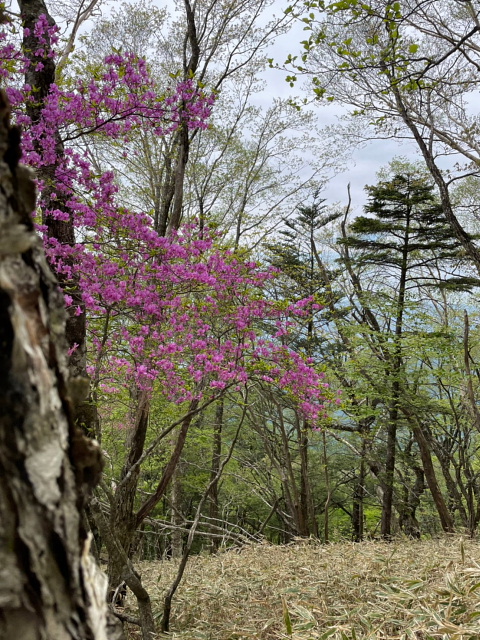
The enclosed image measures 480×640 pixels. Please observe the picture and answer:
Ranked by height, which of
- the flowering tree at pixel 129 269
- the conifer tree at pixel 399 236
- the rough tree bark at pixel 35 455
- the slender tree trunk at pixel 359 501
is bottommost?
the slender tree trunk at pixel 359 501

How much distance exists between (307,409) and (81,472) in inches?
202

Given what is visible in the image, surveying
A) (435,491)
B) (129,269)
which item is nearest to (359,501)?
(435,491)

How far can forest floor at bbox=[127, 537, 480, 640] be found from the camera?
8.32 feet

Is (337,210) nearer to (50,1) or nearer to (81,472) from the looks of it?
(50,1)

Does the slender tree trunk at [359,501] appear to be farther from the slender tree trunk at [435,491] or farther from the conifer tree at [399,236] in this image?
the slender tree trunk at [435,491]

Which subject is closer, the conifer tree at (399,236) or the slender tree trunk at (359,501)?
the conifer tree at (399,236)

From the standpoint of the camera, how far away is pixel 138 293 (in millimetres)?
4395

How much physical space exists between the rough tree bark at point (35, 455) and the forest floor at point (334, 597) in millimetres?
2369

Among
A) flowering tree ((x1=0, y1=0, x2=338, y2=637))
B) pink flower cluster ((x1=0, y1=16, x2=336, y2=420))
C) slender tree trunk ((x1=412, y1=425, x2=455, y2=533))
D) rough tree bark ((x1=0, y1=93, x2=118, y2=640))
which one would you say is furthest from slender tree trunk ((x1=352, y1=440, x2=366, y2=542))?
rough tree bark ((x1=0, y1=93, x2=118, y2=640))

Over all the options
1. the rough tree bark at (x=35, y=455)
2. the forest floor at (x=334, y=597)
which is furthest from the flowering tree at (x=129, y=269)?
the rough tree bark at (x=35, y=455)

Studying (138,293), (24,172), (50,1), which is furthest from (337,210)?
(24,172)

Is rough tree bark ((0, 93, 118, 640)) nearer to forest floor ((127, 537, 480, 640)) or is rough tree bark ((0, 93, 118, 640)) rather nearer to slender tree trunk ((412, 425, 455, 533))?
forest floor ((127, 537, 480, 640))

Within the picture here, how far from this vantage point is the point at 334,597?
333cm

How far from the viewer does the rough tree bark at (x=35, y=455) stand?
1.62 feet
